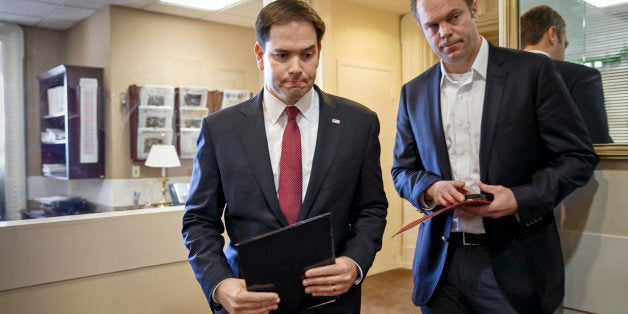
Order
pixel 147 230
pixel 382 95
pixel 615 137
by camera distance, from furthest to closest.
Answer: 1. pixel 382 95
2. pixel 147 230
3. pixel 615 137

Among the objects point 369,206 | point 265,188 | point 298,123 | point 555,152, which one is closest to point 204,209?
point 265,188

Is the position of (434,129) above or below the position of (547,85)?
below

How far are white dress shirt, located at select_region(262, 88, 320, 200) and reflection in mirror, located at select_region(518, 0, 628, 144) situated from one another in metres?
0.92

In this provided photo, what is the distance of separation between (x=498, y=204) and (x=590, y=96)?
0.64m

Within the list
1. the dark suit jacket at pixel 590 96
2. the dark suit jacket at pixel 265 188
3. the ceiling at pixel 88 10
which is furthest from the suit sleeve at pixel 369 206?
the ceiling at pixel 88 10

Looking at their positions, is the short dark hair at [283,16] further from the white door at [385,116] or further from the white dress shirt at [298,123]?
the white door at [385,116]

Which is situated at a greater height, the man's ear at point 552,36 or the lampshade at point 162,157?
the man's ear at point 552,36

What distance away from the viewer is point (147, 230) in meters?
2.64

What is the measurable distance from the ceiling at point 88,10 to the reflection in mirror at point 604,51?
2849 mm

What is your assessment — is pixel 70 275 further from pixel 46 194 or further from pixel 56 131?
pixel 56 131

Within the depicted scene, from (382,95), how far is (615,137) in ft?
11.3

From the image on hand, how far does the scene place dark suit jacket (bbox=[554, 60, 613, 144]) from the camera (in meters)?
1.55

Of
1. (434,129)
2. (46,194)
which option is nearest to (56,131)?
(46,194)

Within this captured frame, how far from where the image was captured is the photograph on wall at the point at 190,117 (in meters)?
4.76
